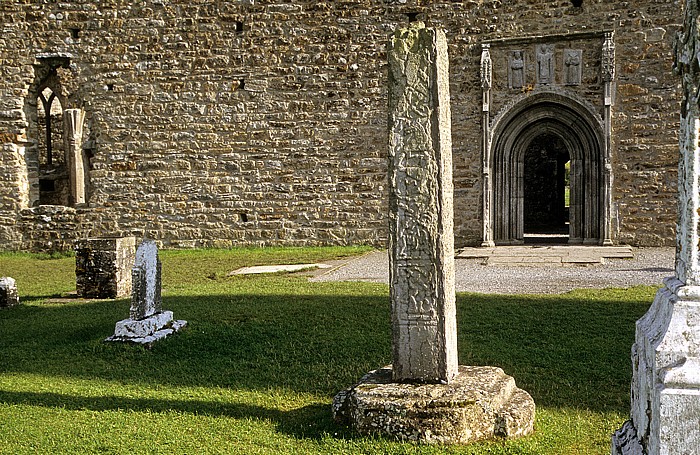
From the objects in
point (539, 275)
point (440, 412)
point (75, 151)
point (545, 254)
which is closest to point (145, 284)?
point (440, 412)

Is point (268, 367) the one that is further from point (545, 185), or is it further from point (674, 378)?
point (545, 185)

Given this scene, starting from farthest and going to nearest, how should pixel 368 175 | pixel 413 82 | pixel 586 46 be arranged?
pixel 368 175 → pixel 586 46 → pixel 413 82

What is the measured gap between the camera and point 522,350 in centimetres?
510

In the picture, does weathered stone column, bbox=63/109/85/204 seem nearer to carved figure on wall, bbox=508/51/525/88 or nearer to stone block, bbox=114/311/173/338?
carved figure on wall, bbox=508/51/525/88

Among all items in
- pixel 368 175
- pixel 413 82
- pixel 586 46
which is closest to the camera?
pixel 413 82

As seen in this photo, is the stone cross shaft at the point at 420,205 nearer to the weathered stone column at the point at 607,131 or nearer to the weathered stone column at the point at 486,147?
the weathered stone column at the point at 486,147

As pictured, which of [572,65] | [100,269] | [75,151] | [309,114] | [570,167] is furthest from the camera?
[75,151]

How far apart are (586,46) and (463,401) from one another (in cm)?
987

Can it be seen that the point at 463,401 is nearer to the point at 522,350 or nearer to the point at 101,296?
the point at 522,350

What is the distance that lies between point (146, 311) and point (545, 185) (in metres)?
14.9

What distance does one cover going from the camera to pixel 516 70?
12.1 metres

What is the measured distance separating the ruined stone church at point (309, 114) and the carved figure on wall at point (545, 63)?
23mm

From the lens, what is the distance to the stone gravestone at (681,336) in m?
2.22

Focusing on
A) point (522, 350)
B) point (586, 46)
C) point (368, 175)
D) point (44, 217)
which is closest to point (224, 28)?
point (368, 175)
